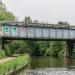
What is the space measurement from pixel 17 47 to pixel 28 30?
7114cm

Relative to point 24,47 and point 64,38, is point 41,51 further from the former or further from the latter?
point 64,38

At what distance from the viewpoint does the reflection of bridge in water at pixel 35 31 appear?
82.9 m

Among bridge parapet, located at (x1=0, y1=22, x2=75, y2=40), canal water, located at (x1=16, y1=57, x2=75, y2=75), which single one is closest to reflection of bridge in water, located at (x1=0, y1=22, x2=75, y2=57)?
bridge parapet, located at (x1=0, y1=22, x2=75, y2=40)

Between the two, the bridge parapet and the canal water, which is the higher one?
the bridge parapet

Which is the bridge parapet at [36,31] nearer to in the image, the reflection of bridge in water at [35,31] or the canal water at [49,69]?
the reflection of bridge in water at [35,31]

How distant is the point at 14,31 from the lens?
3305 inches

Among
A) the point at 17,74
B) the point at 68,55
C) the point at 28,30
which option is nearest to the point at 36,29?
the point at 28,30

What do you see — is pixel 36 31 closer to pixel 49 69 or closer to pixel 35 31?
pixel 35 31

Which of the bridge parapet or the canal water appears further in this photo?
the bridge parapet

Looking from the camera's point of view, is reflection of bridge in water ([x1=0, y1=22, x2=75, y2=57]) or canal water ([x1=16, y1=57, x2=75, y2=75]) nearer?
canal water ([x1=16, y1=57, x2=75, y2=75])

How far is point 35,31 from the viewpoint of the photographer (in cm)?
8600

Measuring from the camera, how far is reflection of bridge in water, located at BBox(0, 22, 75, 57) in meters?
82.9

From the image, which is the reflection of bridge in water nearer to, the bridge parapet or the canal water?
the bridge parapet

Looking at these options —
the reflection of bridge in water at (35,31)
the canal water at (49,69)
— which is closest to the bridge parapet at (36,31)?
the reflection of bridge in water at (35,31)
